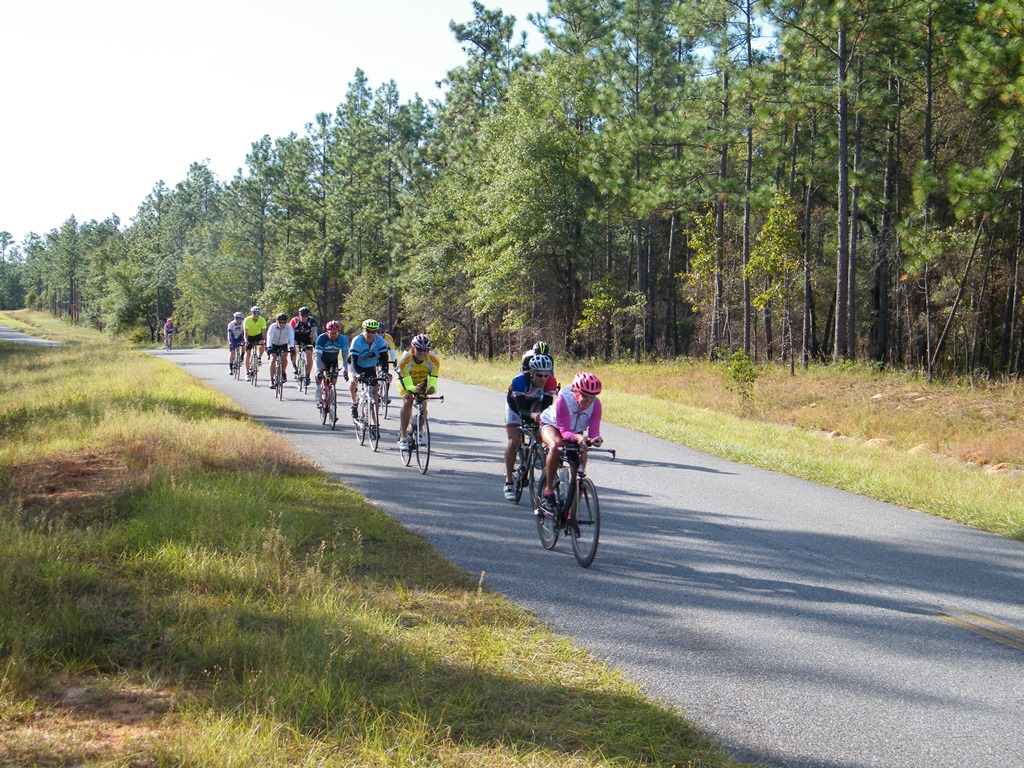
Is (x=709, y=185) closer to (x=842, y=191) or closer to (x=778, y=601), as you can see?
(x=842, y=191)

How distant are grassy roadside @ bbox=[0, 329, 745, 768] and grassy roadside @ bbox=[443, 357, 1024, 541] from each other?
22.8 ft

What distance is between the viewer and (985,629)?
20.8ft

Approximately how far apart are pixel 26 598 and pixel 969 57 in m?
22.5

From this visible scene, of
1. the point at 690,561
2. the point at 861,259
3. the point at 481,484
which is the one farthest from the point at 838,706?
the point at 861,259

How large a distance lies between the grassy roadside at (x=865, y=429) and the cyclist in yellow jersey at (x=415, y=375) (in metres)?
5.59

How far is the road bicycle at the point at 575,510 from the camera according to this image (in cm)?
781

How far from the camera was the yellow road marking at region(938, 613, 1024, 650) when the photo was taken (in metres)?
6.10

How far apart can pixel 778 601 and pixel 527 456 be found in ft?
12.5

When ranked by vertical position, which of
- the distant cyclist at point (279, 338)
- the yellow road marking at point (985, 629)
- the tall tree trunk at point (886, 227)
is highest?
the tall tree trunk at point (886, 227)

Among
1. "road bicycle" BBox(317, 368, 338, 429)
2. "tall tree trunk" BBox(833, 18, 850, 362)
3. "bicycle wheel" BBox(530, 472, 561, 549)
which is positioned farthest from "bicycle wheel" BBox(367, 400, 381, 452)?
"tall tree trunk" BBox(833, 18, 850, 362)

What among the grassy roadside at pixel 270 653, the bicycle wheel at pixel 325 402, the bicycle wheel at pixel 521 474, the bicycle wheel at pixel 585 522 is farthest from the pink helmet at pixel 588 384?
the bicycle wheel at pixel 325 402

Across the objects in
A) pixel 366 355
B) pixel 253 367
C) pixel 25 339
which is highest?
pixel 25 339

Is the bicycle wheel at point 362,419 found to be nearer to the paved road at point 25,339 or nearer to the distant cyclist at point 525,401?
the distant cyclist at point 525,401

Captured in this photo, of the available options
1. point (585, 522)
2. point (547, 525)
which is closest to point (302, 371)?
point (547, 525)
